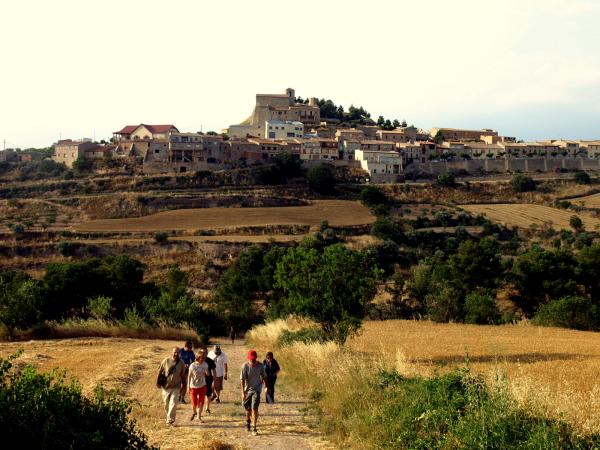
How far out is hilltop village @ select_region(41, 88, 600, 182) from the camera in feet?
277

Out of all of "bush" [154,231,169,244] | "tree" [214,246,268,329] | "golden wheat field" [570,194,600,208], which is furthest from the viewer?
"golden wheat field" [570,194,600,208]

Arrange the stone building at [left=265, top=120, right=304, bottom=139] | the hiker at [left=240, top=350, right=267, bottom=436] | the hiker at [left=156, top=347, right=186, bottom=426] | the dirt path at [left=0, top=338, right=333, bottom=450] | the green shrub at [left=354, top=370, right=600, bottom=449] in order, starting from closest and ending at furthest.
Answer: the green shrub at [left=354, top=370, right=600, bottom=449]
the dirt path at [left=0, top=338, right=333, bottom=450]
the hiker at [left=240, top=350, right=267, bottom=436]
the hiker at [left=156, top=347, right=186, bottom=426]
the stone building at [left=265, top=120, right=304, bottom=139]

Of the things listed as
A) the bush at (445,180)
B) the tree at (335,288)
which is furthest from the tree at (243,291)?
the bush at (445,180)

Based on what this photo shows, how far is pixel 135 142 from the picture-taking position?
87312 mm

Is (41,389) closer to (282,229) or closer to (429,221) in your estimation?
(282,229)

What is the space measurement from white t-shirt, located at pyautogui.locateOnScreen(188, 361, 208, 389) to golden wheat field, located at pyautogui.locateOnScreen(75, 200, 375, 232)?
52.5m

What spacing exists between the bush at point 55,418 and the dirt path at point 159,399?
1915 millimetres

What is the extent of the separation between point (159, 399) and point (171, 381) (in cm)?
215

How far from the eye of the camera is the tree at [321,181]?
77.8 meters

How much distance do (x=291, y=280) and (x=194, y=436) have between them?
401 inches

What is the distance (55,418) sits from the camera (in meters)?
7.46

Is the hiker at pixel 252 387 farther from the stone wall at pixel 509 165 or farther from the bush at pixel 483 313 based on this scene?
the stone wall at pixel 509 165

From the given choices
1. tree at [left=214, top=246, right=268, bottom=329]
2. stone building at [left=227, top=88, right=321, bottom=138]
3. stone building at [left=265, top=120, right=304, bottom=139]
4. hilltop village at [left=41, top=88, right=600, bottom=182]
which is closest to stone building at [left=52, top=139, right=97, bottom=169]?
hilltop village at [left=41, top=88, right=600, bottom=182]

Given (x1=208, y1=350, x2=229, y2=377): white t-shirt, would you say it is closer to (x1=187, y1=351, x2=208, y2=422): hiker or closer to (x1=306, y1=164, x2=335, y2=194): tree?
(x1=187, y1=351, x2=208, y2=422): hiker
